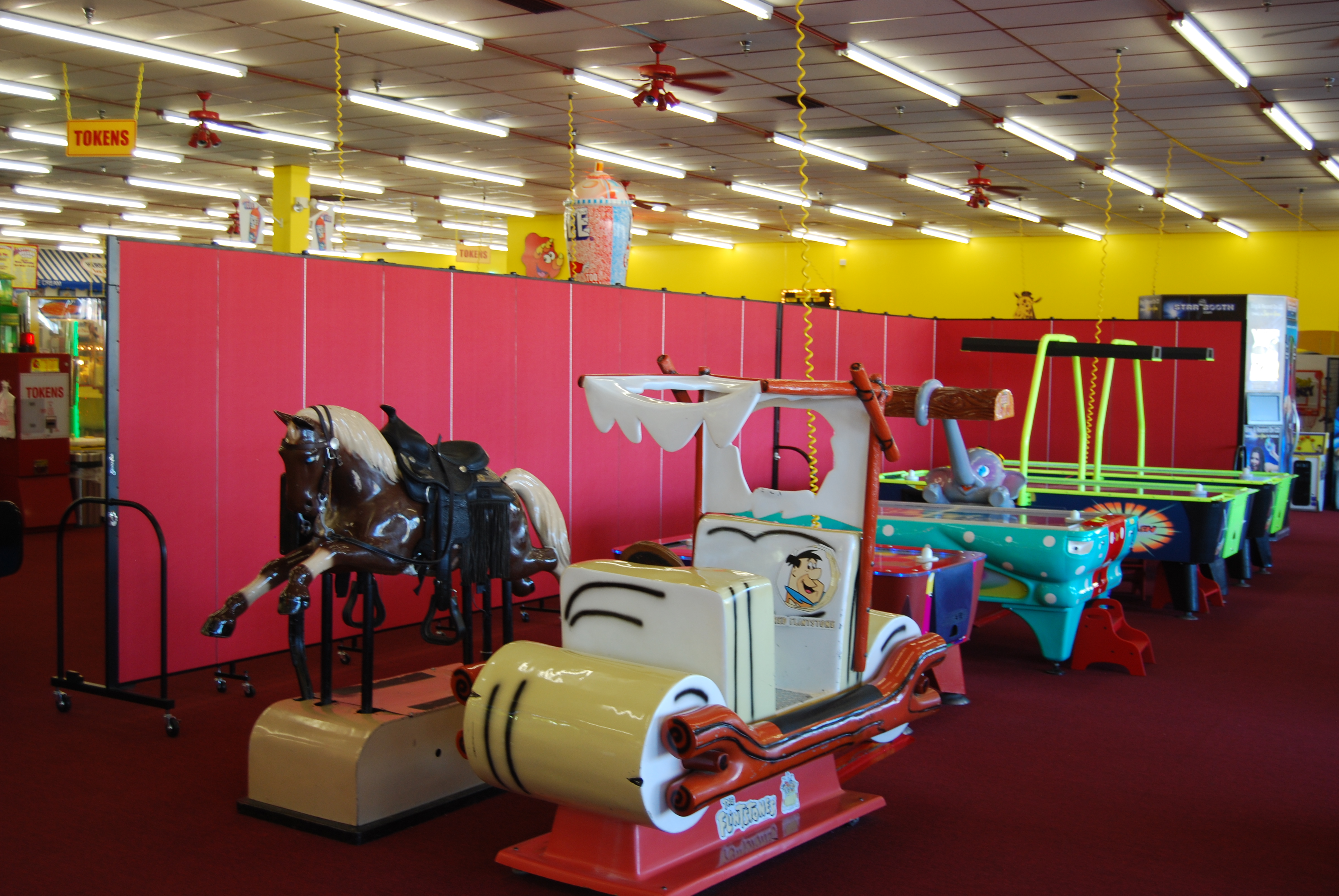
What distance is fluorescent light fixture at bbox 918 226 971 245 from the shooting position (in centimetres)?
2092

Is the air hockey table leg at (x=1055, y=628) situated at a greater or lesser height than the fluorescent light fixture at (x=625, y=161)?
lesser

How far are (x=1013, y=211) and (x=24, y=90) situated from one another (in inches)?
548

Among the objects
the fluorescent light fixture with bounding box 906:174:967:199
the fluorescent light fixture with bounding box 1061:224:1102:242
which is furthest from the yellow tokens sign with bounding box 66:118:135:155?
the fluorescent light fixture with bounding box 1061:224:1102:242

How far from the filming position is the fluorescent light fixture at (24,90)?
1120cm

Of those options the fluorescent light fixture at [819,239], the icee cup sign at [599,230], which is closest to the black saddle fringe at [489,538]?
the icee cup sign at [599,230]

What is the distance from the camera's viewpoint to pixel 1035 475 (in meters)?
8.82

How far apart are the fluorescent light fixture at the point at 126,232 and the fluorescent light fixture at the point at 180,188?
3932mm

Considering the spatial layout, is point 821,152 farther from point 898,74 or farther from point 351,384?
point 351,384

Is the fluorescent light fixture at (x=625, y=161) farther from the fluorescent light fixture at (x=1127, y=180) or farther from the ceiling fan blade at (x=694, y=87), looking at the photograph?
the fluorescent light fixture at (x=1127, y=180)

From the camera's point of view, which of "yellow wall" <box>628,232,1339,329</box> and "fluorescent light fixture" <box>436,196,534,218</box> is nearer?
"fluorescent light fixture" <box>436,196,534,218</box>

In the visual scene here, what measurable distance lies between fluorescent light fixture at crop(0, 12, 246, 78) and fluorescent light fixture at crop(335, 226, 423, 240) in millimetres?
11667

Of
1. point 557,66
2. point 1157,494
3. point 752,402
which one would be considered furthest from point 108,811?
point 557,66

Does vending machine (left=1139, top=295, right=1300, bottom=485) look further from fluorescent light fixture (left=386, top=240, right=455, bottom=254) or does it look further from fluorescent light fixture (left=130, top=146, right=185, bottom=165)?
fluorescent light fixture (left=386, top=240, right=455, bottom=254)

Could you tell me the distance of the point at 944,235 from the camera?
70.1 feet
